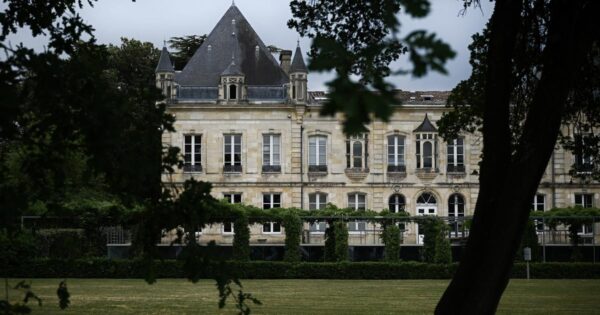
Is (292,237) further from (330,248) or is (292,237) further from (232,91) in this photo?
(232,91)

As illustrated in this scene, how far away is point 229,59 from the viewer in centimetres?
4441

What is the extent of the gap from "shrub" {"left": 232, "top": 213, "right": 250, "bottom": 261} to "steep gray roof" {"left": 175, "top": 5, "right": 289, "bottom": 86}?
1547cm

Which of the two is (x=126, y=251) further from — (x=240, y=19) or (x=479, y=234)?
(x=479, y=234)

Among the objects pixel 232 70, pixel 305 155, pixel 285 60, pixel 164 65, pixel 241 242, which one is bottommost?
pixel 241 242

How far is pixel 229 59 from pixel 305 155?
6.08m

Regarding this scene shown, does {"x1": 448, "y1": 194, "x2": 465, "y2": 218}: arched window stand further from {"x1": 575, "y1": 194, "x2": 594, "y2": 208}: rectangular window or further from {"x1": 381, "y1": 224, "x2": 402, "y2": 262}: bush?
{"x1": 381, "y1": 224, "x2": 402, "y2": 262}: bush

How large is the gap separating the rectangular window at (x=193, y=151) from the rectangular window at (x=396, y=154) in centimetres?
899

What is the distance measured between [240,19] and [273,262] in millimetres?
20474

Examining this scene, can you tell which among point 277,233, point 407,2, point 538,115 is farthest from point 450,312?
point 277,233

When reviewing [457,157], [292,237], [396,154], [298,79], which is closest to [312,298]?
[292,237]

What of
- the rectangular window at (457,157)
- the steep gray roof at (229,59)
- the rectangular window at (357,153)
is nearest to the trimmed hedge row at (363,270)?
the rectangular window at (457,157)

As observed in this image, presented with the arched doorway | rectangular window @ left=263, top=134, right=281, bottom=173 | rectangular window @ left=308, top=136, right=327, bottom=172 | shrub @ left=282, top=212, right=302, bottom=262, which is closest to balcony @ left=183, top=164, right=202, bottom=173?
rectangular window @ left=263, top=134, right=281, bottom=173

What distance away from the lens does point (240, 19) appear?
46.4 metres

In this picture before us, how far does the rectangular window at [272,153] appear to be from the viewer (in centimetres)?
4294
